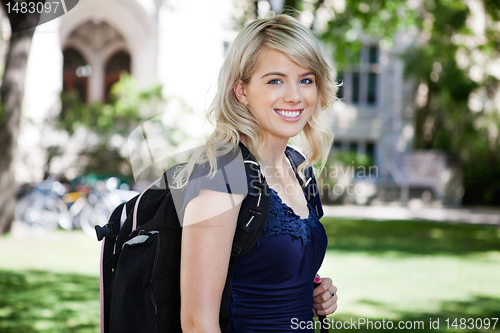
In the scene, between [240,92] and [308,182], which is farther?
[308,182]

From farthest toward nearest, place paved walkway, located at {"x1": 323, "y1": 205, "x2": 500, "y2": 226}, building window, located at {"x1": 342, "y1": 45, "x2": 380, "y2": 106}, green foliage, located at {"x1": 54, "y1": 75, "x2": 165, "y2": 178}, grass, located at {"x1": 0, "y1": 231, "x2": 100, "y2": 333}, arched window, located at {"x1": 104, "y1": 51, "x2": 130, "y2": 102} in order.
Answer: building window, located at {"x1": 342, "y1": 45, "x2": 380, "y2": 106} → arched window, located at {"x1": 104, "y1": 51, "x2": 130, "y2": 102} → green foliage, located at {"x1": 54, "y1": 75, "x2": 165, "y2": 178} → paved walkway, located at {"x1": 323, "y1": 205, "x2": 500, "y2": 226} → grass, located at {"x1": 0, "y1": 231, "x2": 100, "y2": 333}

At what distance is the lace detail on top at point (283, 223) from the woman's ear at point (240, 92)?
0.33 m

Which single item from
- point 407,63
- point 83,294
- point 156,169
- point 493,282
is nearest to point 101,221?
point 83,294

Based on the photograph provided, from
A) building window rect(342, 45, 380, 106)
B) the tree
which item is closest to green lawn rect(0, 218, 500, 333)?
the tree

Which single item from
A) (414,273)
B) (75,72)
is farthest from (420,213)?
(75,72)

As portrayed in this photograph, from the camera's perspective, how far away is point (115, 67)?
896 inches

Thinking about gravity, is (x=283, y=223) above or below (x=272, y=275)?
above

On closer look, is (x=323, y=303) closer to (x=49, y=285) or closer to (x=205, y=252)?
(x=205, y=252)

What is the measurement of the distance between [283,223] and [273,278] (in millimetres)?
176

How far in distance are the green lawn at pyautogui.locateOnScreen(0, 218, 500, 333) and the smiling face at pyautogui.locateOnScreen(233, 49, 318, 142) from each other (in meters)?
3.91

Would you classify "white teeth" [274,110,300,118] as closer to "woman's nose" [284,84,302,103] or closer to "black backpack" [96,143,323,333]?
"woman's nose" [284,84,302,103]

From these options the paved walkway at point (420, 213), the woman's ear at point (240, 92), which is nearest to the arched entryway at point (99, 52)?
the paved walkway at point (420, 213)

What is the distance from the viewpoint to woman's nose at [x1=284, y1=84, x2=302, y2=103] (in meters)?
1.85

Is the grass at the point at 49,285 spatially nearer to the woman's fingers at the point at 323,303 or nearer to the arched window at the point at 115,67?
the woman's fingers at the point at 323,303
